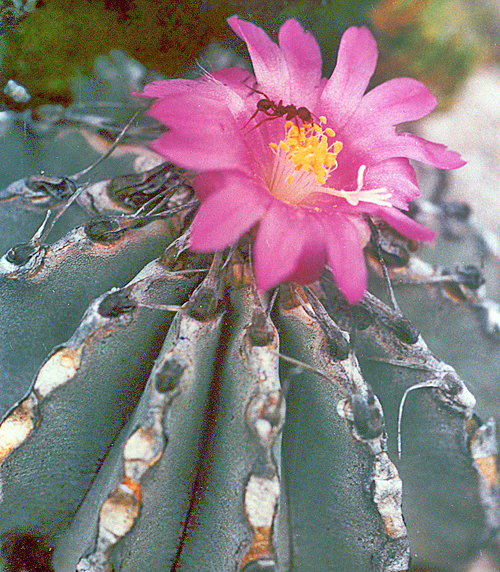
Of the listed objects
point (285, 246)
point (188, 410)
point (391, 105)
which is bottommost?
point (188, 410)

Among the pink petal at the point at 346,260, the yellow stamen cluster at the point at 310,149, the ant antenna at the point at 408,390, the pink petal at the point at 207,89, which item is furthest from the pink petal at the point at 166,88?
the ant antenna at the point at 408,390

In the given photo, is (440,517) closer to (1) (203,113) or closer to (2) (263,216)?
(2) (263,216)

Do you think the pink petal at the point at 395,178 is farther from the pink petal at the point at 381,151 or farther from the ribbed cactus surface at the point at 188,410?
the ribbed cactus surface at the point at 188,410

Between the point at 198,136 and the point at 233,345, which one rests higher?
the point at 198,136

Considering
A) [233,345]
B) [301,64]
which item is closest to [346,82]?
[301,64]

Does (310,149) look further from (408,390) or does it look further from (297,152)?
(408,390)

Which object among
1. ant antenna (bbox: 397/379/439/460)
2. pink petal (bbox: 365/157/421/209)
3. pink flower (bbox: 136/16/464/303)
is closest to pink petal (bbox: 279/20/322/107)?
pink flower (bbox: 136/16/464/303)

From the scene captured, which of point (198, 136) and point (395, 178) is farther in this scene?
point (395, 178)

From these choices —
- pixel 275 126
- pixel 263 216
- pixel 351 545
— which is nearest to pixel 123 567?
pixel 351 545
